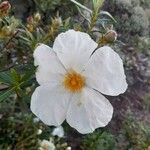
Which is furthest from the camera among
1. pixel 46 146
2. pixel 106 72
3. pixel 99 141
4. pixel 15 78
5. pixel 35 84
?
pixel 99 141

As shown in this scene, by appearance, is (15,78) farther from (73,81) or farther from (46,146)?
(46,146)

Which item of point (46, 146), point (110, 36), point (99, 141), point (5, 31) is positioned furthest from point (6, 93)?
point (99, 141)

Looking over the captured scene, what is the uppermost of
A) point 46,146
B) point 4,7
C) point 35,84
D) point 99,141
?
point 4,7

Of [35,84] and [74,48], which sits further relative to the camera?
[35,84]

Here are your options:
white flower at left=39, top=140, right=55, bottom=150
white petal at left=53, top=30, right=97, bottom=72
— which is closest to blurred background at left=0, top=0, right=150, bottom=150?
white flower at left=39, top=140, right=55, bottom=150

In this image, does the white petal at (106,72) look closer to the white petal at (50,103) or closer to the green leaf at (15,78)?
the white petal at (50,103)

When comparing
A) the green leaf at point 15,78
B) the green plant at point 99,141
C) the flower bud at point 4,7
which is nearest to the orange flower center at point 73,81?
the green leaf at point 15,78
